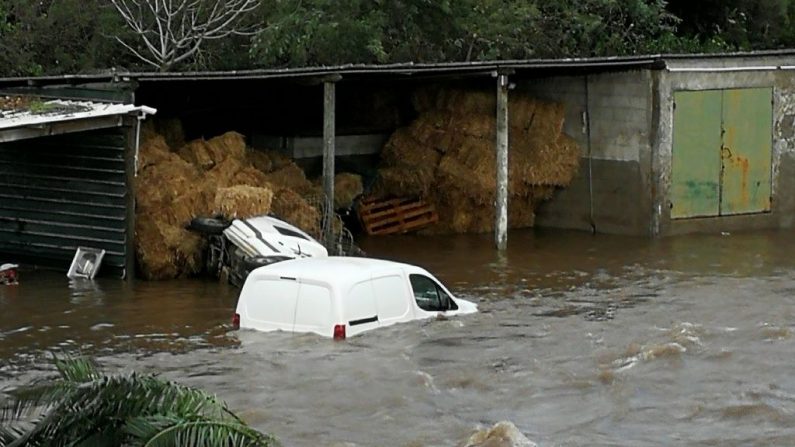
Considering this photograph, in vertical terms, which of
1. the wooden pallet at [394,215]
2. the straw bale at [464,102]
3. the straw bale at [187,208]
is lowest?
the wooden pallet at [394,215]

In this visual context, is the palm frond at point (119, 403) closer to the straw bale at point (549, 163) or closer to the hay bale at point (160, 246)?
the hay bale at point (160, 246)

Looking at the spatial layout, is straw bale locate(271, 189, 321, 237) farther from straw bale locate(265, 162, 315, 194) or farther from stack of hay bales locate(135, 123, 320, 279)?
straw bale locate(265, 162, 315, 194)

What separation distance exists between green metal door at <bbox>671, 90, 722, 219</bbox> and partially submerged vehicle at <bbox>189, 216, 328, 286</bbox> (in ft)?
28.1

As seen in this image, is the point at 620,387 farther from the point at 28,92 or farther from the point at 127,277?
the point at 28,92

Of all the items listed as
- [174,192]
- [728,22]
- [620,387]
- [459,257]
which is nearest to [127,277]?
[174,192]

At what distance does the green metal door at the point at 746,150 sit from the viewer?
28188 mm

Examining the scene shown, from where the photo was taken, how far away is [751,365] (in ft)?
55.1

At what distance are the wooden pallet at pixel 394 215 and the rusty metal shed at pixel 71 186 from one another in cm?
680

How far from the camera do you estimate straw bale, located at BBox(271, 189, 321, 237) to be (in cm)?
2344

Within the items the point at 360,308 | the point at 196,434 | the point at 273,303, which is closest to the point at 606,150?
the point at 360,308

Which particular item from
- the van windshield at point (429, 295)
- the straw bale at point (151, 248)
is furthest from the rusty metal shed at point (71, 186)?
the van windshield at point (429, 295)

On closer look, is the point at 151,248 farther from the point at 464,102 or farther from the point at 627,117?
the point at 627,117

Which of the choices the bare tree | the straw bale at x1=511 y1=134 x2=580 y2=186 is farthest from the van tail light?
the bare tree

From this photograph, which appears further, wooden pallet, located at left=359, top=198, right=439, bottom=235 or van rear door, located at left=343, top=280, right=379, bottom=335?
wooden pallet, located at left=359, top=198, right=439, bottom=235
